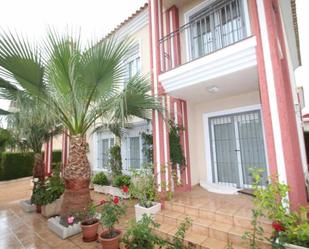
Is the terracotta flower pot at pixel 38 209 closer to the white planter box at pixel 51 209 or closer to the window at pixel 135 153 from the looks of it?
the white planter box at pixel 51 209

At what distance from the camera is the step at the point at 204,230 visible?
4.07 metres

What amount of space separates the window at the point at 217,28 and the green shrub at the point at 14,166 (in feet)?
46.7

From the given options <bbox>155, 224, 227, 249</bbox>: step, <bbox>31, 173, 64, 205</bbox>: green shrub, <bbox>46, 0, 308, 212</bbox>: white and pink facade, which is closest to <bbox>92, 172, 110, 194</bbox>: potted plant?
<bbox>31, 173, 64, 205</bbox>: green shrub

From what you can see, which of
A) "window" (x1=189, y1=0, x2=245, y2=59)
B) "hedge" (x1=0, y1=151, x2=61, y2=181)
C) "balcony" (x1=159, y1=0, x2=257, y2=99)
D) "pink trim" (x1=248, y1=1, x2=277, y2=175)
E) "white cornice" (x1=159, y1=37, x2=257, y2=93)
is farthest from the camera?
"hedge" (x1=0, y1=151, x2=61, y2=181)

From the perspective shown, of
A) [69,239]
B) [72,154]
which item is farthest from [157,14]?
[69,239]

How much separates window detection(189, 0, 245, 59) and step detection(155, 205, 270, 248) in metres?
5.51

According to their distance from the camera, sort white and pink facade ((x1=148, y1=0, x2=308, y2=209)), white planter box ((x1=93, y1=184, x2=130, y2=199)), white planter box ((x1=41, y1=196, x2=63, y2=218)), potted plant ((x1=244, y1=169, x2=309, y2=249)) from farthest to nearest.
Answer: white planter box ((x1=93, y1=184, x2=130, y2=199)) < white planter box ((x1=41, y1=196, x2=63, y2=218)) < white and pink facade ((x1=148, y1=0, x2=308, y2=209)) < potted plant ((x1=244, y1=169, x2=309, y2=249))

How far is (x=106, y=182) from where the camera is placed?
952 centimetres

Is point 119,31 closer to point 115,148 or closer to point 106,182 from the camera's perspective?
point 115,148

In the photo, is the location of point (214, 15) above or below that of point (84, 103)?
above

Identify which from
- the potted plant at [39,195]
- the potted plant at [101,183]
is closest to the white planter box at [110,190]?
the potted plant at [101,183]

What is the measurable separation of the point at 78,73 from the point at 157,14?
391 cm

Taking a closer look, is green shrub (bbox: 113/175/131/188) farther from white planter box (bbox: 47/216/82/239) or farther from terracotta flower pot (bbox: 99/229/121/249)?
terracotta flower pot (bbox: 99/229/121/249)

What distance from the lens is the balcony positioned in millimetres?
4930
